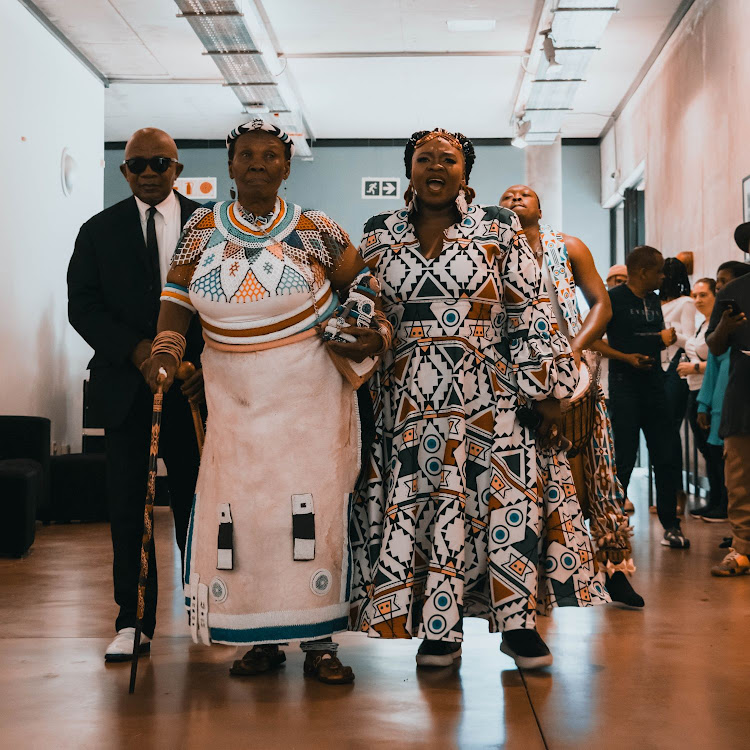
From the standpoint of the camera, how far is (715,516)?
7180 mm

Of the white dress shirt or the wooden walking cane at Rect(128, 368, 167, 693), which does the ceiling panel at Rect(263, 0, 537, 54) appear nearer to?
the white dress shirt

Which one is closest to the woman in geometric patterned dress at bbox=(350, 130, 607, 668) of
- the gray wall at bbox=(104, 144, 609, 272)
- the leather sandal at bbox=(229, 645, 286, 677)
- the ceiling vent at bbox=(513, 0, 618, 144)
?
the leather sandal at bbox=(229, 645, 286, 677)

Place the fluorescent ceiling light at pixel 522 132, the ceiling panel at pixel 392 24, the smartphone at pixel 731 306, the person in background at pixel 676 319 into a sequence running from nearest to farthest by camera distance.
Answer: the smartphone at pixel 731 306 < the person in background at pixel 676 319 < the ceiling panel at pixel 392 24 < the fluorescent ceiling light at pixel 522 132

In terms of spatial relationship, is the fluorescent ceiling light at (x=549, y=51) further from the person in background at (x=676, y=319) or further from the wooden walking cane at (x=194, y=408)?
the wooden walking cane at (x=194, y=408)

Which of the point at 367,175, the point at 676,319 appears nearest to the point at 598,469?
the point at 676,319

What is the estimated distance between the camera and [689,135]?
372 inches

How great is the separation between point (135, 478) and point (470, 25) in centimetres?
748

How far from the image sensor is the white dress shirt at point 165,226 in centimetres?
355

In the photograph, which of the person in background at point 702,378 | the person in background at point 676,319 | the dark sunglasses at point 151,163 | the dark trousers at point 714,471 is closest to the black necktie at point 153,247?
the dark sunglasses at point 151,163

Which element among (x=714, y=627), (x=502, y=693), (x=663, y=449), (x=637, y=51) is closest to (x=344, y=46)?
(x=637, y=51)

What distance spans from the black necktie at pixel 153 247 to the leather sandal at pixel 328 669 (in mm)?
1308

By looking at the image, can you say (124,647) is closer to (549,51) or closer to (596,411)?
(596,411)

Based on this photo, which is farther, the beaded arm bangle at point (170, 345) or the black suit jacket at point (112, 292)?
the black suit jacket at point (112, 292)

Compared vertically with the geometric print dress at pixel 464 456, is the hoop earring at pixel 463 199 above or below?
above
